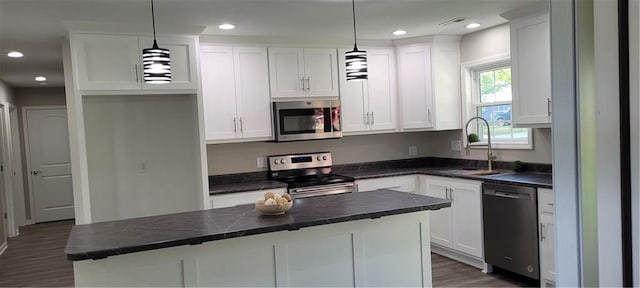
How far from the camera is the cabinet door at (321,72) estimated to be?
15.4 feet

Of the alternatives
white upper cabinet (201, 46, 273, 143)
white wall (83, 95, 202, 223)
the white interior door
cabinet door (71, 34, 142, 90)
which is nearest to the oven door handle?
white upper cabinet (201, 46, 273, 143)

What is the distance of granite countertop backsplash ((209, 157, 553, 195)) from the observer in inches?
152

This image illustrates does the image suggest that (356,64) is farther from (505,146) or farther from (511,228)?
(505,146)

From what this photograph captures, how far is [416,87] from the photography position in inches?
195

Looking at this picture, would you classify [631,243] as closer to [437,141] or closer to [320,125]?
[320,125]

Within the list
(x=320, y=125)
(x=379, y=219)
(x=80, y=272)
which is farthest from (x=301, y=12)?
(x=80, y=272)

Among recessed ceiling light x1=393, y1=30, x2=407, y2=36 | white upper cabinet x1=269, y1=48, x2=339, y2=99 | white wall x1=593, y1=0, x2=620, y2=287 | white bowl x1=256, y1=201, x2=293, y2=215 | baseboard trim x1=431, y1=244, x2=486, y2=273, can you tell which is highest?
recessed ceiling light x1=393, y1=30, x2=407, y2=36

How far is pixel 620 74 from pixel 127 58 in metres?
3.87

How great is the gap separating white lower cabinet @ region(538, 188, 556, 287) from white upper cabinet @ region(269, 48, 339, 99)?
2258mm

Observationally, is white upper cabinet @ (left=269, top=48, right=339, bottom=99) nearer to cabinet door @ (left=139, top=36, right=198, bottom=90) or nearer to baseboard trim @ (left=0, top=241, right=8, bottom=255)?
cabinet door @ (left=139, top=36, right=198, bottom=90)

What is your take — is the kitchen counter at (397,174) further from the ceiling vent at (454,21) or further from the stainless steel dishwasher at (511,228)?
the ceiling vent at (454,21)

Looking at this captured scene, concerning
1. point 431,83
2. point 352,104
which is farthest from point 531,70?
point 352,104

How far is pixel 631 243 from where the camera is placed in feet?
1.46

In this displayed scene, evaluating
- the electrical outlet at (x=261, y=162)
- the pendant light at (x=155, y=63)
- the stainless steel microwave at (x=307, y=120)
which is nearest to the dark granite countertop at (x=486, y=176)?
the stainless steel microwave at (x=307, y=120)
